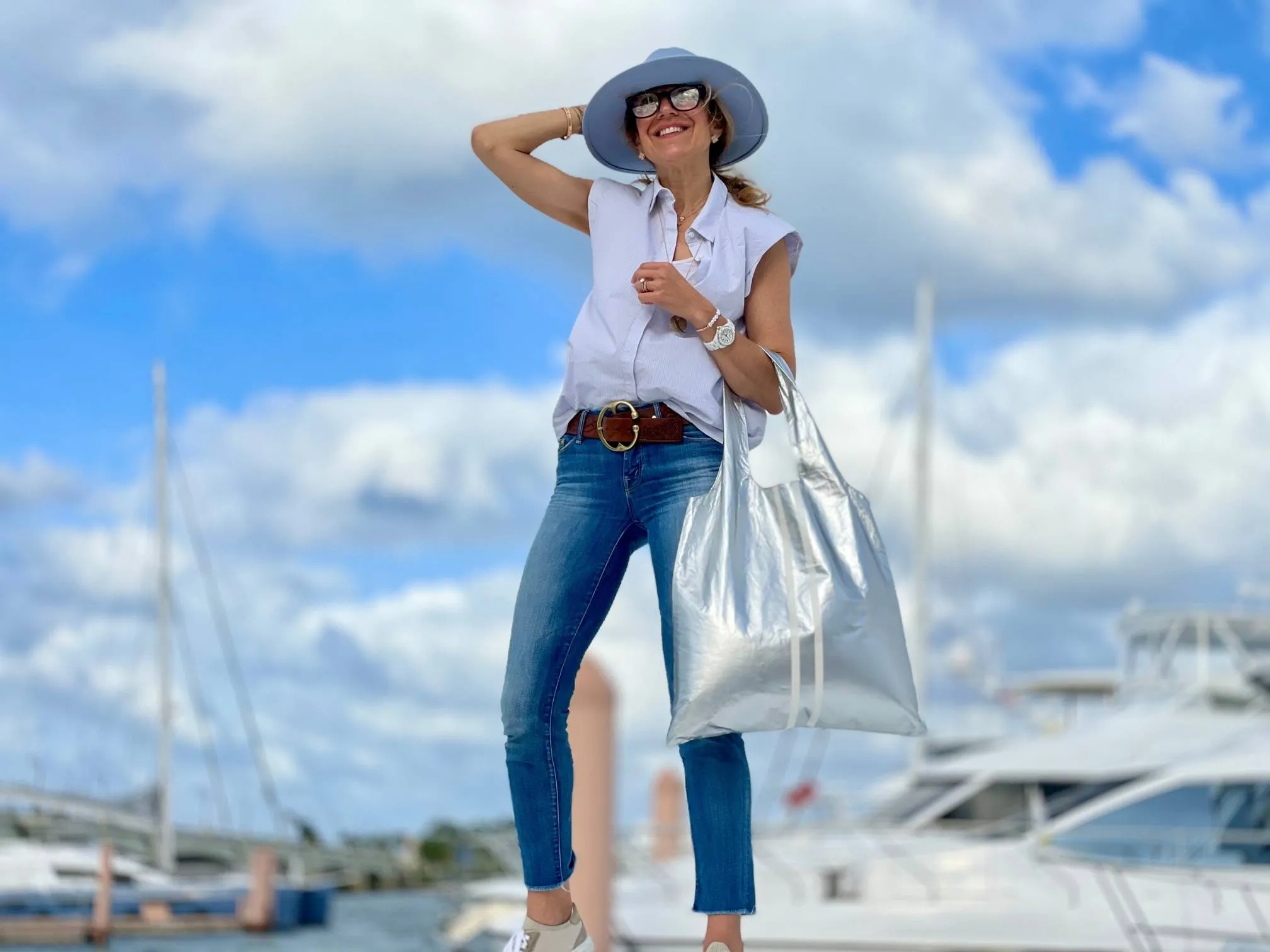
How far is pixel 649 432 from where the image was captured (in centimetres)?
327

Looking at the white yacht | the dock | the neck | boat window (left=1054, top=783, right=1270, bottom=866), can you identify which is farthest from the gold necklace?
the dock

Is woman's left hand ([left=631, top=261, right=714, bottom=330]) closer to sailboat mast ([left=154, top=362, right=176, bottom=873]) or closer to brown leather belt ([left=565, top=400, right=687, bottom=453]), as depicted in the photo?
brown leather belt ([left=565, top=400, right=687, bottom=453])

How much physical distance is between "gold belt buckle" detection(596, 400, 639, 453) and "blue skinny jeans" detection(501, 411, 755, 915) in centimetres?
2

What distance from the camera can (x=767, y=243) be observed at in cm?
336

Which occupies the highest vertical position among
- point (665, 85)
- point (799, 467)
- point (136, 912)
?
point (665, 85)

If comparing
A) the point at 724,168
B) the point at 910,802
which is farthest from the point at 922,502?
the point at 724,168

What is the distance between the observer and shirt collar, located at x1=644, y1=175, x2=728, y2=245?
11.0 feet

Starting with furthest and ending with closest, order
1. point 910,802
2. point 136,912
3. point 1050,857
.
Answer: point 136,912 < point 910,802 < point 1050,857

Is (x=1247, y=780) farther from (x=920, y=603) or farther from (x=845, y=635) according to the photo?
(x=845, y=635)

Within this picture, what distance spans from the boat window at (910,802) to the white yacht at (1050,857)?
0.03 m

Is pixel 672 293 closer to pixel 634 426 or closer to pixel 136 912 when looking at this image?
pixel 634 426

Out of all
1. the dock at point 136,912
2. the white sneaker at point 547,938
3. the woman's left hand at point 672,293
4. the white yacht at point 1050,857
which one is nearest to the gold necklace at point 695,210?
the woman's left hand at point 672,293

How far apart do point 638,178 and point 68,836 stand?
38.1 meters

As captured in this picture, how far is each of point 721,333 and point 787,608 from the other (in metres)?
0.58
